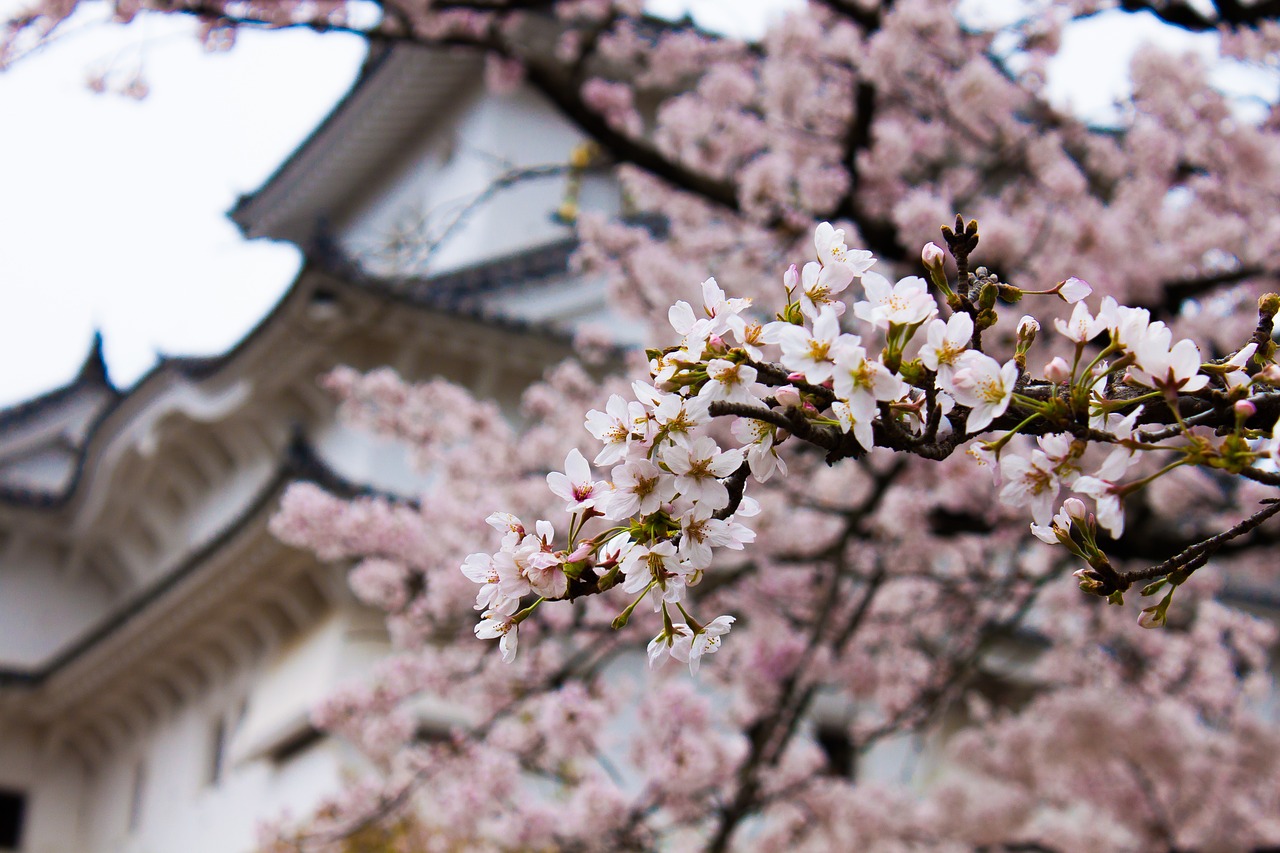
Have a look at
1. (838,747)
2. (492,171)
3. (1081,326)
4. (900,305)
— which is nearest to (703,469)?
(900,305)

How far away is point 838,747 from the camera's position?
12.9 metres

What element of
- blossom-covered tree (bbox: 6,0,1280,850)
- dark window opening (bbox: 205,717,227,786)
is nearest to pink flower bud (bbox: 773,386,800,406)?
blossom-covered tree (bbox: 6,0,1280,850)

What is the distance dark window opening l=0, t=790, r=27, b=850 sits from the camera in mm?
14680

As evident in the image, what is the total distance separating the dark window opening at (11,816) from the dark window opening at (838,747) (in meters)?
9.92

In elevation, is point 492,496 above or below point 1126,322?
below

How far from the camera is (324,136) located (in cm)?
1786

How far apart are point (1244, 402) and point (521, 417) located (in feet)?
36.0

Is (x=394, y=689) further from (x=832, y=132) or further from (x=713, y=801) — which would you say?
(x=832, y=132)

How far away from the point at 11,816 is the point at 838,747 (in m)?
10.3

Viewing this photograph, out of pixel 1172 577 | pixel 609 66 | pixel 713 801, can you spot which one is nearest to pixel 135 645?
pixel 713 801

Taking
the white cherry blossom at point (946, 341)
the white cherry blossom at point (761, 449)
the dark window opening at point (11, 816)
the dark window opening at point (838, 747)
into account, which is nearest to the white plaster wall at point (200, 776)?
the dark window opening at point (11, 816)

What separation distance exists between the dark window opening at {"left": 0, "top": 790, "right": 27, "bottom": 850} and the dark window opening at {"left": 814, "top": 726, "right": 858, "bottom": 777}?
992 cm

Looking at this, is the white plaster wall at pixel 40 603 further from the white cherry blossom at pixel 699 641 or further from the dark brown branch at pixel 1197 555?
the dark brown branch at pixel 1197 555

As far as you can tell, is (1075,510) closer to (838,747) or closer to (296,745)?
(296,745)
